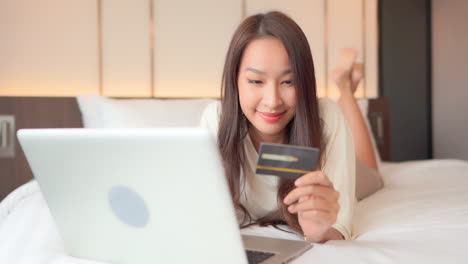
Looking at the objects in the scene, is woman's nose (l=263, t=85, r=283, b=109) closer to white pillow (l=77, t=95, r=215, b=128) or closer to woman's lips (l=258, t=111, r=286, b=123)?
woman's lips (l=258, t=111, r=286, b=123)

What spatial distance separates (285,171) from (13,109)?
1673 millimetres

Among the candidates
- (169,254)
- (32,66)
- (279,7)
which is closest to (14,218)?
(169,254)

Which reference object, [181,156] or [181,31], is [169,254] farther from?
[181,31]

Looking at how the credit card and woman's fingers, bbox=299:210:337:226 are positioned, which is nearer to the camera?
the credit card

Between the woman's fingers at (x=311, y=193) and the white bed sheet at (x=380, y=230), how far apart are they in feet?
0.46

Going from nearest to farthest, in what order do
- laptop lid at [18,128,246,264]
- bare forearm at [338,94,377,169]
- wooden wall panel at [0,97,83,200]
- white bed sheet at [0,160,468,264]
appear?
1. laptop lid at [18,128,246,264]
2. white bed sheet at [0,160,468,264]
3. wooden wall panel at [0,97,83,200]
4. bare forearm at [338,94,377,169]

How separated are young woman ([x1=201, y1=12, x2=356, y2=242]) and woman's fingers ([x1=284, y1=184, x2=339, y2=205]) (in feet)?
0.52

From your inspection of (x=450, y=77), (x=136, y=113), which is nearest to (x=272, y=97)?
(x=136, y=113)

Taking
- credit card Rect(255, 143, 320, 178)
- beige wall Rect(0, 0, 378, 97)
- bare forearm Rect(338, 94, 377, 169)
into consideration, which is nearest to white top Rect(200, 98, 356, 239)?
credit card Rect(255, 143, 320, 178)

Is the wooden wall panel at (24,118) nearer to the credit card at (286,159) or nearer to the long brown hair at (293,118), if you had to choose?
the long brown hair at (293,118)

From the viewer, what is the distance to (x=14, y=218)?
1.40m

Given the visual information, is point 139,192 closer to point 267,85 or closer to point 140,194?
point 140,194

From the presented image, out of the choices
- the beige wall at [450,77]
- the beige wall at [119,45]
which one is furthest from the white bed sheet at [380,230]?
the beige wall at [450,77]

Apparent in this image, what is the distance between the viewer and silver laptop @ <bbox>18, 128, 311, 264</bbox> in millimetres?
733
